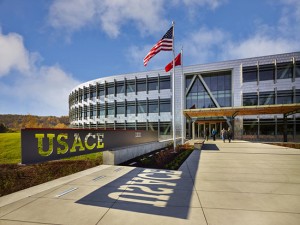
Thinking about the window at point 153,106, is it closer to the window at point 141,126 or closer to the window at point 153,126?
the window at point 153,126

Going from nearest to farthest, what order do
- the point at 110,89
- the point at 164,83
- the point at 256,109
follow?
the point at 256,109 < the point at 164,83 < the point at 110,89

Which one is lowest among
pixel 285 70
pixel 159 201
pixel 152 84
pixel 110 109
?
pixel 159 201

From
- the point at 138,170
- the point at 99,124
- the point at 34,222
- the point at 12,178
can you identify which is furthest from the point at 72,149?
the point at 99,124

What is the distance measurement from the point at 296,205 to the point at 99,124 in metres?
47.0

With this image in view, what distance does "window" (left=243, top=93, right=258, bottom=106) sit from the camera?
3422 centimetres

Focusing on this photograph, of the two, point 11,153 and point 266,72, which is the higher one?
point 266,72

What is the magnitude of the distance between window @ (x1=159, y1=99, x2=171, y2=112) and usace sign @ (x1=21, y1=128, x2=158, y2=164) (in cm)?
2645

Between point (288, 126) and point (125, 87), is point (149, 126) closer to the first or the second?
point (125, 87)

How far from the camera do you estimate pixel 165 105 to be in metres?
40.3

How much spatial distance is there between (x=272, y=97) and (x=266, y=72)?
4.40 metres

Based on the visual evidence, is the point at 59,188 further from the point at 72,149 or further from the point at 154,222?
the point at 154,222

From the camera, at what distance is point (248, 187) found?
20.4ft

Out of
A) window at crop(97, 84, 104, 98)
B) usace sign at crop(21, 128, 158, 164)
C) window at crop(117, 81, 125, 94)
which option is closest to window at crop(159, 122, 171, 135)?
window at crop(117, 81, 125, 94)

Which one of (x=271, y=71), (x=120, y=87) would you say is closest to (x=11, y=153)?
(x=120, y=87)
